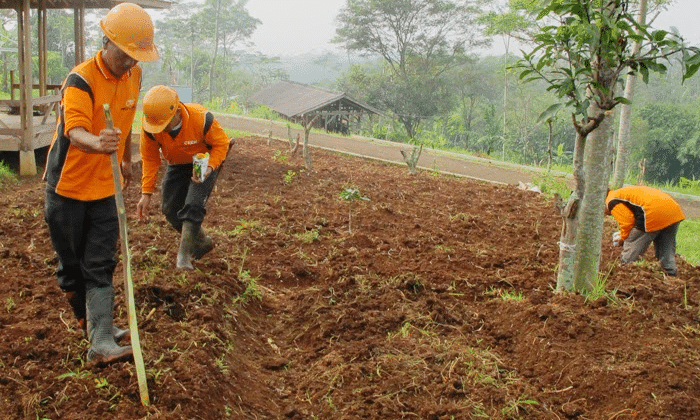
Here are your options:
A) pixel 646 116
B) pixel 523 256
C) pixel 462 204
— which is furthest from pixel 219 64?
pixel 523 256

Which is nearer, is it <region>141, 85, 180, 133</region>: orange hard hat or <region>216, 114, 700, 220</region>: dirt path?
<region>141, 85, 180, 133</region>: orange hard hat

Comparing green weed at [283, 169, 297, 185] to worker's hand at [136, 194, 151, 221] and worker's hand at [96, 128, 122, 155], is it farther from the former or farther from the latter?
worker's hand at [96, 128, 122, 155]

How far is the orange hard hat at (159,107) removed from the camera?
14.9ft

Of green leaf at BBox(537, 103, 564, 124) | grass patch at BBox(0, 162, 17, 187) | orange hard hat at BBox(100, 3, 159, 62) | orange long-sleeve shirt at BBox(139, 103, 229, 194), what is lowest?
grass patch at BBox(0, 162, 17, 187)

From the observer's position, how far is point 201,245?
5465 mm

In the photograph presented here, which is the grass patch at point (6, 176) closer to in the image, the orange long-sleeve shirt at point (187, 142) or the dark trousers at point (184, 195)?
the dark trousers at point (184, 195)

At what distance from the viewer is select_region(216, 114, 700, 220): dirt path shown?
14.0 metres

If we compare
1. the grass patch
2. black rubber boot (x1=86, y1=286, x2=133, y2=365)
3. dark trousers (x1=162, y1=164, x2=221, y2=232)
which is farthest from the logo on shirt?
the grass patch

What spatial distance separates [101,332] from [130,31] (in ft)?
5.08

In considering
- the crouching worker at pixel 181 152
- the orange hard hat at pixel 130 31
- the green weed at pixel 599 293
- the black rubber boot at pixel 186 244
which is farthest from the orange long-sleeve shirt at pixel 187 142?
the green weed at pixel 599 293

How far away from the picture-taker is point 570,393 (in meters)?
3.88

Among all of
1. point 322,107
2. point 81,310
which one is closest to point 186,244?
point 81,310

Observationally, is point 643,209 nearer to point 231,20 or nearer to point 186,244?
point 186,244

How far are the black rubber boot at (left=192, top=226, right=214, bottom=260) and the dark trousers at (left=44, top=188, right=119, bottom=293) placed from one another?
1620 mm
